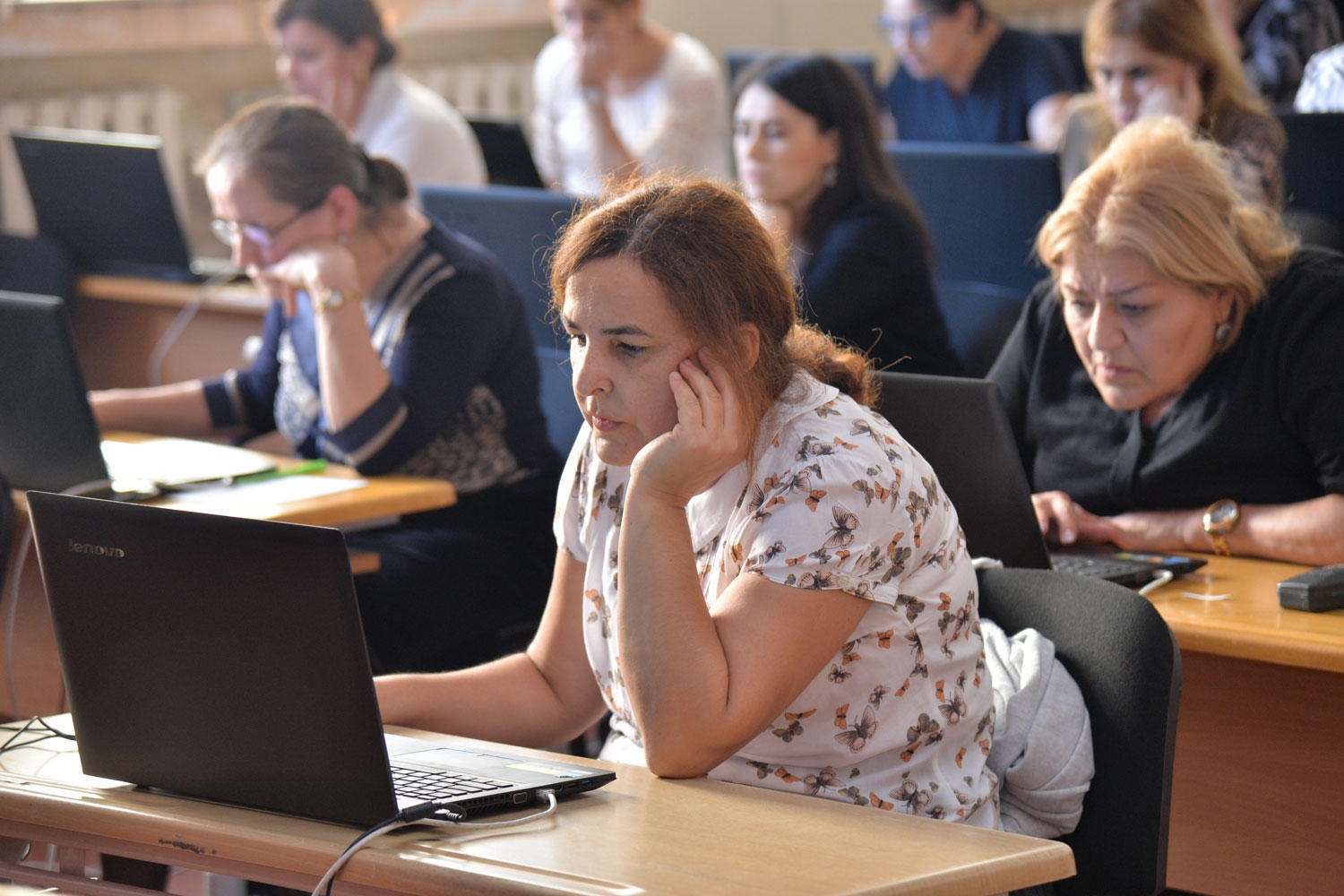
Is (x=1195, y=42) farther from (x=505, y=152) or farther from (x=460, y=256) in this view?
(x=505, y=152)

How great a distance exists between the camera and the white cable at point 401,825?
3.58 ft

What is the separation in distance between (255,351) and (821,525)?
2.07m

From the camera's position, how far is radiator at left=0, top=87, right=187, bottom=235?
15.2 feet

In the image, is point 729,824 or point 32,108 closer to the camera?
point 729,824

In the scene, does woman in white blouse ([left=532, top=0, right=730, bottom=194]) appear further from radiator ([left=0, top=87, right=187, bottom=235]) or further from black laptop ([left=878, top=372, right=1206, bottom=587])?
black laptop ([left=878, top=372, right=1206, bottom=587])

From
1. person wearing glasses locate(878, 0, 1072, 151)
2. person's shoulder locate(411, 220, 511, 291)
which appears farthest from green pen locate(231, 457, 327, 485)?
person wearing glasses locate(878, 0, 1072, 151)

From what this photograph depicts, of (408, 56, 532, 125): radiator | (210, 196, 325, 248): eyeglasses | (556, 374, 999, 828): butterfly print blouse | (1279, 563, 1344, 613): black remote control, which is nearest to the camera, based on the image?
(556, 374, 999, 828): butterfly print blouse

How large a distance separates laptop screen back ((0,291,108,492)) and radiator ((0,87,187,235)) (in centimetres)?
231

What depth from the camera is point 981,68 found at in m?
4.63

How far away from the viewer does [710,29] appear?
6.52 metres

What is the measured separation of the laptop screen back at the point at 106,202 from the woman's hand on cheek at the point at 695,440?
2365mm

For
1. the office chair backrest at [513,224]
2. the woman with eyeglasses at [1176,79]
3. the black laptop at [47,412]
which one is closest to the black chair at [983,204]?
the woman with eyeglasses at [1176,79]

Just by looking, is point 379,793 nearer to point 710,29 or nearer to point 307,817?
point 307,817

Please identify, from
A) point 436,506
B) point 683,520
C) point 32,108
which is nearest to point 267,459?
point 436,506
